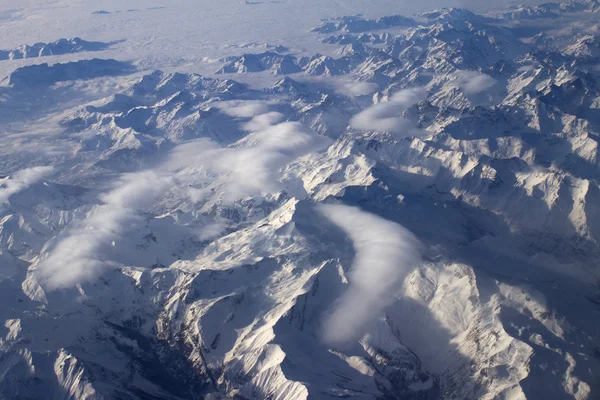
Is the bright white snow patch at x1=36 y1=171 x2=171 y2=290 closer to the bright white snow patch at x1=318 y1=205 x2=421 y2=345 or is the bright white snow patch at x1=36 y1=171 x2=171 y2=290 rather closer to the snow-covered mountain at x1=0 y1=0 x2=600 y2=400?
the snow-covered mountain at x1=0 y1=0 x2=600 y2=400

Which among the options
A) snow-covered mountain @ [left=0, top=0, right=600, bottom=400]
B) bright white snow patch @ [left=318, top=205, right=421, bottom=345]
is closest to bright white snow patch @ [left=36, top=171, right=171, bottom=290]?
snow-covered mountain @ [left=0, top=0, right=600, bottom=400]

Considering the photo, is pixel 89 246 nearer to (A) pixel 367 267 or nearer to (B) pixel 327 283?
(B) pixel 327 283

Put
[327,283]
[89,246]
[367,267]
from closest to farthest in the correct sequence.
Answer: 1. [327,283]
2. [367,267]
3. [89,246]

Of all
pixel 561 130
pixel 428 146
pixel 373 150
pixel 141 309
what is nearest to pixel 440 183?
pixel 428 146

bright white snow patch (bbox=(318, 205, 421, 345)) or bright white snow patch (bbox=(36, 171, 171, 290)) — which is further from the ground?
bright white snow patch (bbox=(318, 205, 421, 345))

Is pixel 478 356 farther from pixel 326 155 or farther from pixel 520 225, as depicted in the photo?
pixel 326 155

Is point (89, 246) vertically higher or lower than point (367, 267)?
lower

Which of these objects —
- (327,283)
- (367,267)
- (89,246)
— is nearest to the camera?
(327,283)

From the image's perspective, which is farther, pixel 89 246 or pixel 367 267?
pixel 89 246

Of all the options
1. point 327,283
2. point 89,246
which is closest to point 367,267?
point 327,283
